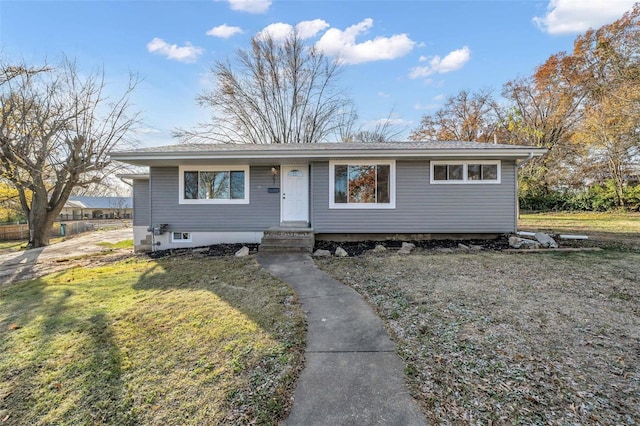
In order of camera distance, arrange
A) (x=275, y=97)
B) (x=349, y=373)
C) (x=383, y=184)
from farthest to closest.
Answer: (x=275, y=97)
(x=383, y=184)
(x=349, y=373)

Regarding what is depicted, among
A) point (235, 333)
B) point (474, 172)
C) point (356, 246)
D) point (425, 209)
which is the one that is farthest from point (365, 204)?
point (235, 333)

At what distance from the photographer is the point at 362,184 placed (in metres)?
8.57

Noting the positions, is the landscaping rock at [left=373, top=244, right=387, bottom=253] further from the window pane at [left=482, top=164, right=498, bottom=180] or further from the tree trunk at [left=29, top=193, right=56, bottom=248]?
the tree trunk at [left=29, top=193, right=56, bottom=248]

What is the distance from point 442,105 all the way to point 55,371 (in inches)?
1204

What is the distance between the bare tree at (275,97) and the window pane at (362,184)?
44.5ft

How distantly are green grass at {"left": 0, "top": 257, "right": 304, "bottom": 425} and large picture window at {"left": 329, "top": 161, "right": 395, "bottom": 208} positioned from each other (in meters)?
4.26

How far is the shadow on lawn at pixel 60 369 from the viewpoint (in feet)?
Result: 6.88

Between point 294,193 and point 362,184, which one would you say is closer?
point 362,184

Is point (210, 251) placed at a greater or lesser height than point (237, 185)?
lesser

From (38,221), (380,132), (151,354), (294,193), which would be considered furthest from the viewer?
(380,132)

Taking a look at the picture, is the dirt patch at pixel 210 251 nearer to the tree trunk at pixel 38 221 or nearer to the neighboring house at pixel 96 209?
the tree trunk at pixel 38 221

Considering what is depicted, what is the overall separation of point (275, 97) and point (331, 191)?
1552 cm

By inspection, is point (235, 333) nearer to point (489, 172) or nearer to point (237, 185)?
point (237, 185)

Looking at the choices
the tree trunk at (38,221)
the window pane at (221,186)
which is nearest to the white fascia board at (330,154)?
the window pane at (221,186)
